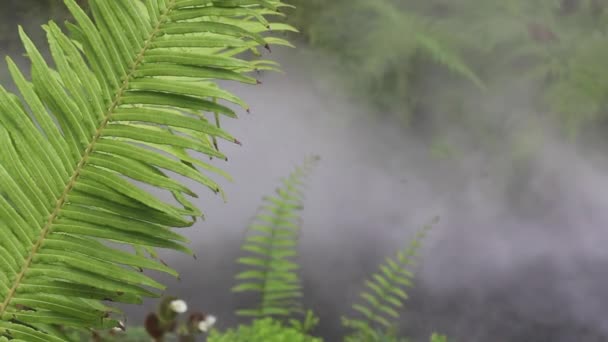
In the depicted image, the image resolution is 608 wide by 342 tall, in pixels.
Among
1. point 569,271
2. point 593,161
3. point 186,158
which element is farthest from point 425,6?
point 186,158

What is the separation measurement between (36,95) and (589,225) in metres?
2.92

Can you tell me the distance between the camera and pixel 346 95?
9.65ft

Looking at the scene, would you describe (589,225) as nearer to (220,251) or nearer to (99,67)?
(220,251)

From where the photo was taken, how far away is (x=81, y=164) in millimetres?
556

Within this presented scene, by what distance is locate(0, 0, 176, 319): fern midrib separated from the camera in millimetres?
549

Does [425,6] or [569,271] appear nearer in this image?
[569,271]

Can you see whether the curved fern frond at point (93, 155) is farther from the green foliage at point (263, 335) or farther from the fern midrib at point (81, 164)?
the green foliage at point (263, 335)

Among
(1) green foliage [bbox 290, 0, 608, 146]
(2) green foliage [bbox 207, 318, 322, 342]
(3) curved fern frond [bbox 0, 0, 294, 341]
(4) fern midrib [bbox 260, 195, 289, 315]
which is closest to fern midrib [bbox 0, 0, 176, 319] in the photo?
(3) curved fern frond [bbox 0, 0, 294, 341]

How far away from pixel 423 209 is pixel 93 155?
244cm

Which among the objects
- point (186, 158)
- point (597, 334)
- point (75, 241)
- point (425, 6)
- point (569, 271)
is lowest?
point (75, 241)

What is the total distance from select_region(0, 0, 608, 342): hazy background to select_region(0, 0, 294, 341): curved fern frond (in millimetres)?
1717

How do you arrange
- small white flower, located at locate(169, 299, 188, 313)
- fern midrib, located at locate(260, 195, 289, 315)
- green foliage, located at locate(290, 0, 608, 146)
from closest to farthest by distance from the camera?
small white flower, located at locate(169, 299, 188, 313) < fern midrib, located at locate(260, 195, 289, 315) < green foliage, located at locate(290, 0, 608, 146)

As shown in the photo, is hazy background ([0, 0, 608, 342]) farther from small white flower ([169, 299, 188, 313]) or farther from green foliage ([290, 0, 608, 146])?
small white flower ([169, 299, 188, 313])

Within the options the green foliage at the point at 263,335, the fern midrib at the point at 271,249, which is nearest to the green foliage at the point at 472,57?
the fern midrib at the point at 271,249
